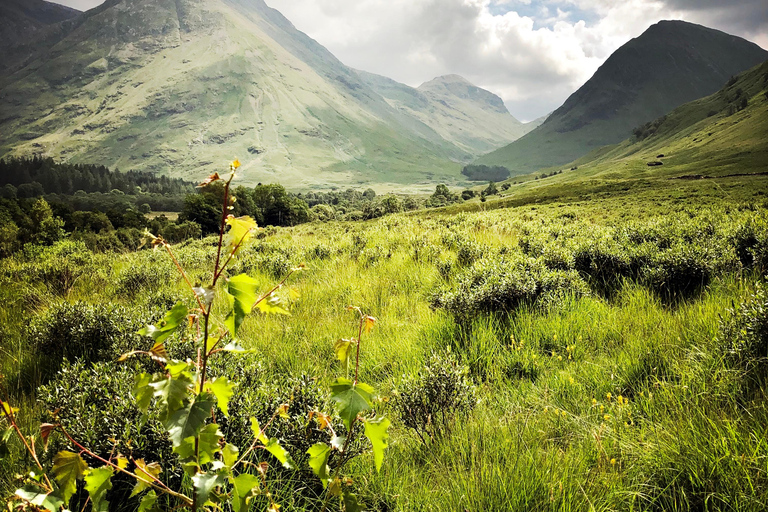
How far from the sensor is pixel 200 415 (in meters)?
1.07

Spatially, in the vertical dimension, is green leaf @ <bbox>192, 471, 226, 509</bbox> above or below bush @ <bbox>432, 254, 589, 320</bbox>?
above

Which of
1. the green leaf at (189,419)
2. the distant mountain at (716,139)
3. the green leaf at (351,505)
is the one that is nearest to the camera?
the green leaf at (189,419)

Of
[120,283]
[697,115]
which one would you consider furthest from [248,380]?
[697,115]

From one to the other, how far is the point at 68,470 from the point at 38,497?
12cm

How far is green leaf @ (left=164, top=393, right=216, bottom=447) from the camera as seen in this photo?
1.04m

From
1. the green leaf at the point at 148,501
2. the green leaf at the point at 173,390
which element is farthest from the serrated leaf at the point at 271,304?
the green leaf at the point at 148,501

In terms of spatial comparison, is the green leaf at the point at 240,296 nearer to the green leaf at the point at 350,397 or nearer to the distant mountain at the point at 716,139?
the green leaf at the point at 350,397

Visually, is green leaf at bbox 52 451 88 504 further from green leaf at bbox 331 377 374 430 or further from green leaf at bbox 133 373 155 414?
green leaf at bbox 331 377 374 430

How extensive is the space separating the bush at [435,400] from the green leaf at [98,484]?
204 centimetres

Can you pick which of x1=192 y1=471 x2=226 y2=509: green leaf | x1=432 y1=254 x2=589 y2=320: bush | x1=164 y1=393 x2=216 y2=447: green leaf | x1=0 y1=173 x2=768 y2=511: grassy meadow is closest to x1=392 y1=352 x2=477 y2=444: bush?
x1=0 y1=173 x2=768 y2=511: grassy meadow

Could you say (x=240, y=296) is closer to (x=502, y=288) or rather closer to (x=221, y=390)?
(x=221, y=390)

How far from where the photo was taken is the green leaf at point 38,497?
1.17 m

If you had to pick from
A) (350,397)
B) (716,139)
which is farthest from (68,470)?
(716,139)

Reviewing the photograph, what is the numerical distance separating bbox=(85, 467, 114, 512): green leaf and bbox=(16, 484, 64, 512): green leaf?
110 mm
